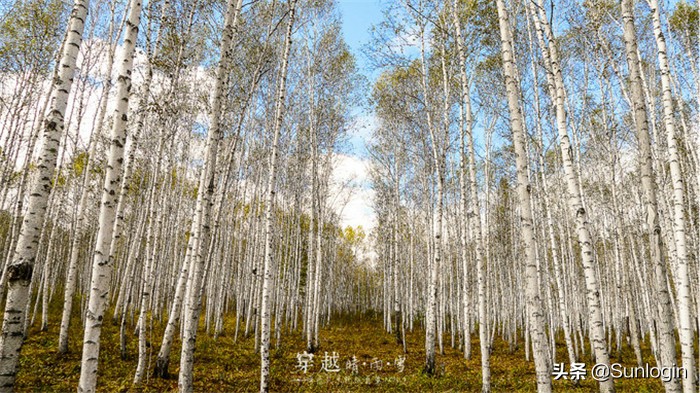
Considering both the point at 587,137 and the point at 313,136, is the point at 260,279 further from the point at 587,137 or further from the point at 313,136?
the point at 587,137

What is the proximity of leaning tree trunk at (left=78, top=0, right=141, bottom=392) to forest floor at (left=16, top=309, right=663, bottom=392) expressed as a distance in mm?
4177

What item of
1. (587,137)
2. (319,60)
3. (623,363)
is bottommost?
(623,363)

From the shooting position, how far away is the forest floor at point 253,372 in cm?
835

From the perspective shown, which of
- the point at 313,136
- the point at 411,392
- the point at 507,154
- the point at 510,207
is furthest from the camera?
the point at 510,207

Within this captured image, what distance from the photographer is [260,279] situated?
18156mm

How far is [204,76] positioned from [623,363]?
20.7m

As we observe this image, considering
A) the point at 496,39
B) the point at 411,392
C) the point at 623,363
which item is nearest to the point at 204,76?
the point at 496,39

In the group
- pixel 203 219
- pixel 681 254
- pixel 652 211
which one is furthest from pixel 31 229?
pixel 681 254

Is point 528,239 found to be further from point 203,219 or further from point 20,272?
point 20,272

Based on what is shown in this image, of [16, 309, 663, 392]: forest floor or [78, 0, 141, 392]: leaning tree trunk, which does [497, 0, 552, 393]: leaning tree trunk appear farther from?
[16, 309, 663, 392]: forest floor

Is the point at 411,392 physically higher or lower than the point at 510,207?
lower

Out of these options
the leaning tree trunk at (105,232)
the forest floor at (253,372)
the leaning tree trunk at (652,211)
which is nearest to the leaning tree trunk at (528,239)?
the leaning tree trunk at (652,211)

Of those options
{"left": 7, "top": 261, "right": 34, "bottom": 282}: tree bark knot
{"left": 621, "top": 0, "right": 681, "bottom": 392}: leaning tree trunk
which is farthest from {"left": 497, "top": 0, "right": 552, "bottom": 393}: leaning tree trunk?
{"left": 7, "top": 261, "right": 34, "bottom": 282}: tree bark knot

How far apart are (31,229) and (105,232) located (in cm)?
66
